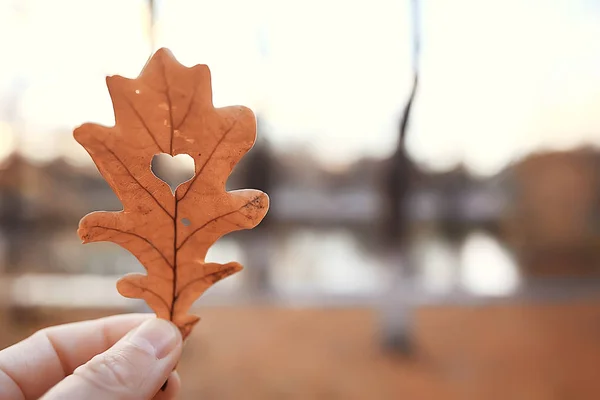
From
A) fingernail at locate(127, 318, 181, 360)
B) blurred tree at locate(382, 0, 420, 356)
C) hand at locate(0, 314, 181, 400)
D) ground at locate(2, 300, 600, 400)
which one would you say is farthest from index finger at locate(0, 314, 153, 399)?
blurred tree at locate(382, 0, 420, 356)

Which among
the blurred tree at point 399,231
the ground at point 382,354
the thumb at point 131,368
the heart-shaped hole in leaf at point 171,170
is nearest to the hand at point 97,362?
the thumb at point 131,368

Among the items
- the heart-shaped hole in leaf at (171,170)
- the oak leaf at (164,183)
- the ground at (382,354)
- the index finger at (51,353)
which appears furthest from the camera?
the heart-shaped hole in leaf at (171,170)

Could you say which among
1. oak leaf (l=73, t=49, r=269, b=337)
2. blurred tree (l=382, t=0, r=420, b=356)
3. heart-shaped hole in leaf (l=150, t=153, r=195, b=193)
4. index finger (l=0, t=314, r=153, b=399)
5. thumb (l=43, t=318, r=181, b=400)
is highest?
oak leaf (l=73, t=49, r=269, b=337)

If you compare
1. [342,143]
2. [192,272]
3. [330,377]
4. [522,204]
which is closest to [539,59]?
[522,204]

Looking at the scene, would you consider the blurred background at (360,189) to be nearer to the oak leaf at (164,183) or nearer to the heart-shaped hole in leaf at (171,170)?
the heart-shaped hole in leaf at (171,170)

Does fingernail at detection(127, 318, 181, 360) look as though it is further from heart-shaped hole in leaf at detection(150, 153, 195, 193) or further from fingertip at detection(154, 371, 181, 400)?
heart-shaped hole in leaf at detection(150, 153, 195, 193)
